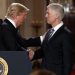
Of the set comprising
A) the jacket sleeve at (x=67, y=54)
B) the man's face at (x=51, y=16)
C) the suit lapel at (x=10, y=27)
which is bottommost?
the jacket sleeve at (x=67, y=54)

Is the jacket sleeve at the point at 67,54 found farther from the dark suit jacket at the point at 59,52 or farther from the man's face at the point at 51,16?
the man's face at the point at 51,16

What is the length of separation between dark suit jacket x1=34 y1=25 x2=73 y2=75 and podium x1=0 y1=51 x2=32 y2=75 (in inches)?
15.8

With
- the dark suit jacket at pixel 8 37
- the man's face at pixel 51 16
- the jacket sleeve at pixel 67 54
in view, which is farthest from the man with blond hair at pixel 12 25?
the jacket sleeve at pixel 67 54

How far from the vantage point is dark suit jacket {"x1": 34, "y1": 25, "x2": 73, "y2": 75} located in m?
4.48

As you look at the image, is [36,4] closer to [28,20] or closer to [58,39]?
[28,20]

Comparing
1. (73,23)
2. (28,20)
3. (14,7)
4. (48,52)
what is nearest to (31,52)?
(48,52)

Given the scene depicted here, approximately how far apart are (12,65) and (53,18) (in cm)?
71

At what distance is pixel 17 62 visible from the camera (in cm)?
418

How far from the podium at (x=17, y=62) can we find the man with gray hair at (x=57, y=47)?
405 mm

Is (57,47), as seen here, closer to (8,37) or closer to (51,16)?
(51,16)

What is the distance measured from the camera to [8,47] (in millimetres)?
4465

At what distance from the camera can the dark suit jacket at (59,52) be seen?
14.7ft

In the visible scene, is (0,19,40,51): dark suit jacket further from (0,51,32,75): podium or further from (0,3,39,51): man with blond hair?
(0,51,32,75): podium

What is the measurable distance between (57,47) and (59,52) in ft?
0.19
